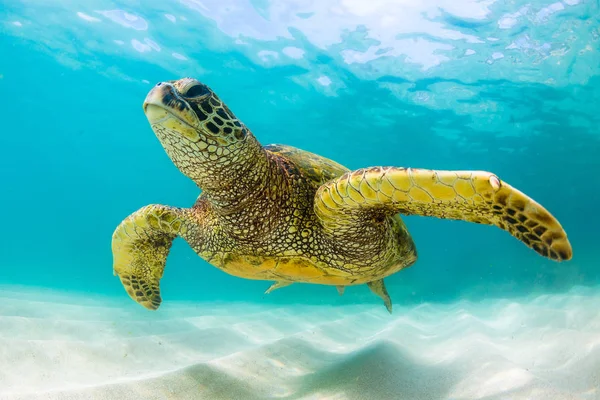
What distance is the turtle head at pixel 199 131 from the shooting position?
7.64 feet

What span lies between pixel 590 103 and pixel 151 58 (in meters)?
23.0

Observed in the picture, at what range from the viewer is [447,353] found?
13.6 ft

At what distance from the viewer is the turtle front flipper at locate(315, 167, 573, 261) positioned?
6.56 feet

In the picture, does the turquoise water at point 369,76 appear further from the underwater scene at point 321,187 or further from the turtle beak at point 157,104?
the turtle beak at point 157,104

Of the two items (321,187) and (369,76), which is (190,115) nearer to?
(321,187)

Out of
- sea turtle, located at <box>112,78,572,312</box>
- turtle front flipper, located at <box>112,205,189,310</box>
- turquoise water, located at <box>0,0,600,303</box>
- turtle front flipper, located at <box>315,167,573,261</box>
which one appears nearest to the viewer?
turtle front flipper, located at <box>315,167,573,261</box>

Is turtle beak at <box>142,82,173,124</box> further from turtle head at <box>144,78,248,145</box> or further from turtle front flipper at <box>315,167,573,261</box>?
turtle front flipper at <box>315,167,573,261</box>

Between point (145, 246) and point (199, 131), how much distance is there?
7.09 feet

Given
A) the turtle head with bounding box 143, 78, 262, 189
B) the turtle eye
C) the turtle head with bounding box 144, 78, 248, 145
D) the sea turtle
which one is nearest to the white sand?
the sea turtle

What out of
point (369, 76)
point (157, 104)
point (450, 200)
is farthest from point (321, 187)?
point (369, 76)

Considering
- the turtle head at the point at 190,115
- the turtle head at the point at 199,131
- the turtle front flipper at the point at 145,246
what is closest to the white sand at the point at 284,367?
the turtle front flipper at the point at 145,246

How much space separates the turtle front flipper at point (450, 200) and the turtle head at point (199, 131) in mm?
706

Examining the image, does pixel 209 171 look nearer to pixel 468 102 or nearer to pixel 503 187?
pixel 503 187

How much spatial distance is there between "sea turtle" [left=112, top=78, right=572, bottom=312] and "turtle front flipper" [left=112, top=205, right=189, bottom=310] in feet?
0.04
